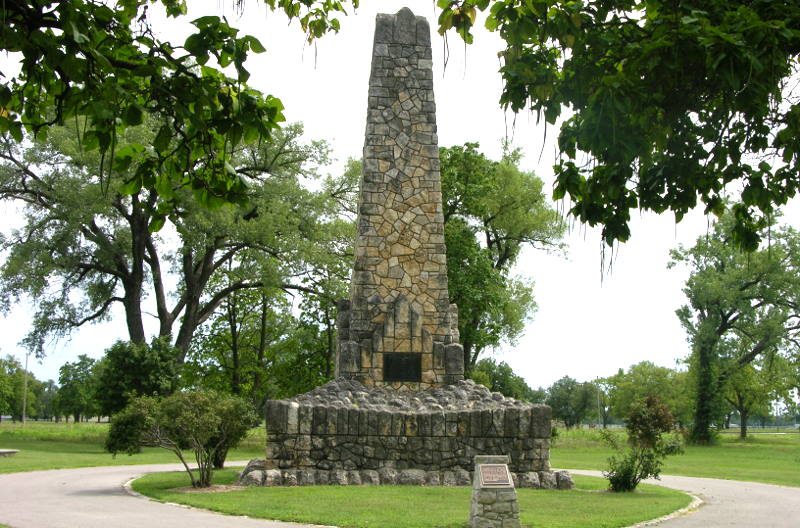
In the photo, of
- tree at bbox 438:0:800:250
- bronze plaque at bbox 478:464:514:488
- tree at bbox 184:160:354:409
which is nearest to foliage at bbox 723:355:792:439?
tree at bbox 184:160:354:409

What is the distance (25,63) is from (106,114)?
0.87 m

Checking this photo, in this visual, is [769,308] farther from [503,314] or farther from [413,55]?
[413,55]

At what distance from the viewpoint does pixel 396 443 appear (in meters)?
14.5

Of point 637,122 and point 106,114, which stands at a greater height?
point 637,122

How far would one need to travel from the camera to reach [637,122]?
554 centimetres

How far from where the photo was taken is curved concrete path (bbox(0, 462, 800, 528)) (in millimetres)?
9562

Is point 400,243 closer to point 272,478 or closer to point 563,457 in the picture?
point 272,478

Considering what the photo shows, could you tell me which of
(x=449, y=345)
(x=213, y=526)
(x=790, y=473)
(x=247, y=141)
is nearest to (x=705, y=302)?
(x=790, y=473)

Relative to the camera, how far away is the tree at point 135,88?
435 cm

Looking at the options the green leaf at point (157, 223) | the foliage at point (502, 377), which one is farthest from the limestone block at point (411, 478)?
the foliage at point (502, 377)

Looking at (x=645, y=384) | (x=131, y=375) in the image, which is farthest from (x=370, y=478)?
(x=645, y=384)

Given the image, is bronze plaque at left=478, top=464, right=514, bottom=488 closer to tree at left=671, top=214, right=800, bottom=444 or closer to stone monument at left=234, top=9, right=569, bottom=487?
stone monument at left=234, top=9, right=569, bottom=487

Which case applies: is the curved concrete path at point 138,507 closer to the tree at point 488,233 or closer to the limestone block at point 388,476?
the limestone block at point 388,476

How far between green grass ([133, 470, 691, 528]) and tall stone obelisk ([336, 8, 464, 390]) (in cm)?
387
